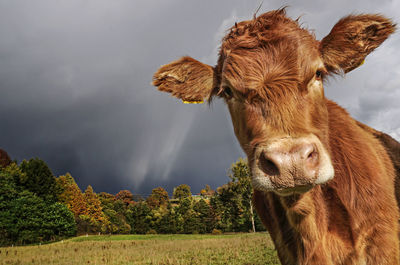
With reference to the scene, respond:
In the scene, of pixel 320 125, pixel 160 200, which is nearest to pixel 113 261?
→ pixel 320 125

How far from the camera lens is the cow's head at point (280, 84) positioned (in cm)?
230

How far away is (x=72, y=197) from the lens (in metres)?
52.5

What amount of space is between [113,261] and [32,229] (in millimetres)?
36070

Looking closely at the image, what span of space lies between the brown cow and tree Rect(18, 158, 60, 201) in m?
49.5

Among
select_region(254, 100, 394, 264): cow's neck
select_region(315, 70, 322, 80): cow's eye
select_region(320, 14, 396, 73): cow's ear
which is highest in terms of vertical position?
select_region(320, 14, 396, 73): cow's ear

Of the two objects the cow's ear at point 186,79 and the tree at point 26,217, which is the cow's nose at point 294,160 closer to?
the cow's ear at point 186,79

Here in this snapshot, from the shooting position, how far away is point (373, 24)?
3494mm

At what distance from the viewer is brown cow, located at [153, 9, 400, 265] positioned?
2379mm

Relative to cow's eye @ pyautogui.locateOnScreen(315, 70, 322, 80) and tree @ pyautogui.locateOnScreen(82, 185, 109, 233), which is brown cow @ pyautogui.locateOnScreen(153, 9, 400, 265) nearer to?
cow's eye @ pyautogui.locateOnScreen(315, 70, 322, 80)

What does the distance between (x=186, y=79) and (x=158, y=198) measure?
→ 73144mm

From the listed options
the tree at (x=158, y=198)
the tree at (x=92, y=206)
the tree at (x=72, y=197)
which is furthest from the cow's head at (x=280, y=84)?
the tree at (x=158, y=198)

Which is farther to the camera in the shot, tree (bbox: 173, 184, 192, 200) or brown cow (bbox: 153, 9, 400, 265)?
tree (bbox: 173, 184, 192, 200)

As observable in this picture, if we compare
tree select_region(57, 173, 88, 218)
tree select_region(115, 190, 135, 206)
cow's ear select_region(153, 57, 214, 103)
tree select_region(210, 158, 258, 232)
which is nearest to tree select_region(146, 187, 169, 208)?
tree select_region(115, 190, 135, 206)

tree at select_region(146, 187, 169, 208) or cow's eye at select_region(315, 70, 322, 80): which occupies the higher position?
tree at select_region(146, 187, 169, 208)
